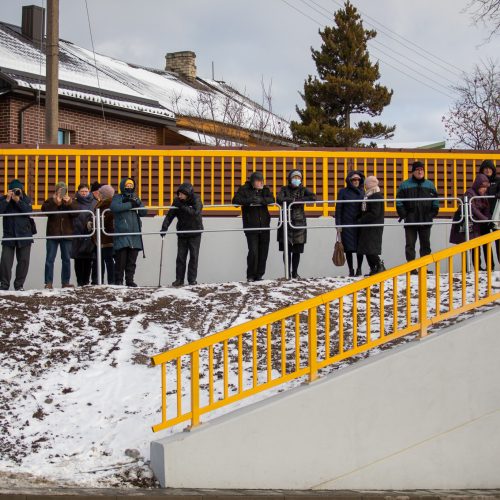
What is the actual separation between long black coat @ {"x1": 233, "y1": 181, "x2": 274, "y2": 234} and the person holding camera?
1.34m

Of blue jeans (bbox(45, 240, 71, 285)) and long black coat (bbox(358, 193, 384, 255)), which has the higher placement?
long black coat (bbox(358, 193, 384, 255))

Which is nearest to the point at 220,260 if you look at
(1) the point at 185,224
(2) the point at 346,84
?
(1) the point at 185,224

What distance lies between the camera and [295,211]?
1320 cm

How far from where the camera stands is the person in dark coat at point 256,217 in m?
12.9

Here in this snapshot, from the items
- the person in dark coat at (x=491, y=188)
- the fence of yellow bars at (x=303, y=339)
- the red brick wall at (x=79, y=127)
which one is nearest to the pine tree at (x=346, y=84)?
the red brick wall at (x=79, y=127)

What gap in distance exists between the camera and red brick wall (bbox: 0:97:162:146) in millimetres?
23828

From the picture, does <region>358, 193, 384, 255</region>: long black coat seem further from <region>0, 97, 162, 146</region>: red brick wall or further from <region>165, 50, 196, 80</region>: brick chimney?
<region>165, 50, 196, 80</region>: brick chimney

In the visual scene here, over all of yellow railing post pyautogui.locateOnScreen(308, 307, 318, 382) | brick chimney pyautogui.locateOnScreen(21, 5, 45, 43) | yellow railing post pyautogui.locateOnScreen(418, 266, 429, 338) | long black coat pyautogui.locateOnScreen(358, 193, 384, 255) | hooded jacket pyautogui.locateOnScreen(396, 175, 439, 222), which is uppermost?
brick chimney pyautogui.locateOnScreen(21, 5, 45, 43)

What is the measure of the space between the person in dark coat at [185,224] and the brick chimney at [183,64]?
2880 cm

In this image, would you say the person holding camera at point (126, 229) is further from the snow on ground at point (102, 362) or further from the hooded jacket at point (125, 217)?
the snow on ground at point (102, 362)

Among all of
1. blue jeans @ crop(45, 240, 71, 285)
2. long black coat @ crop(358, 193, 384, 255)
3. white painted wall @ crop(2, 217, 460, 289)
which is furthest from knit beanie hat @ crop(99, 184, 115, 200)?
long black coat @ crop(358, 193, 384, 255)

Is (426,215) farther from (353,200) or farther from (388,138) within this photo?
(388,138)

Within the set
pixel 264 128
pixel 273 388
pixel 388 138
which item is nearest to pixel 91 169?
pixel 273 388

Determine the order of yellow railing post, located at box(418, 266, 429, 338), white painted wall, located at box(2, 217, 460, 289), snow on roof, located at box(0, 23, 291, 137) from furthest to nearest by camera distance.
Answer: snow on roof, located at box(0, 23, 291, 137)
white painted wall, located at box(2, 217, 460, 289)
yellow railing post, located at box(418, 266, 429, 338)
